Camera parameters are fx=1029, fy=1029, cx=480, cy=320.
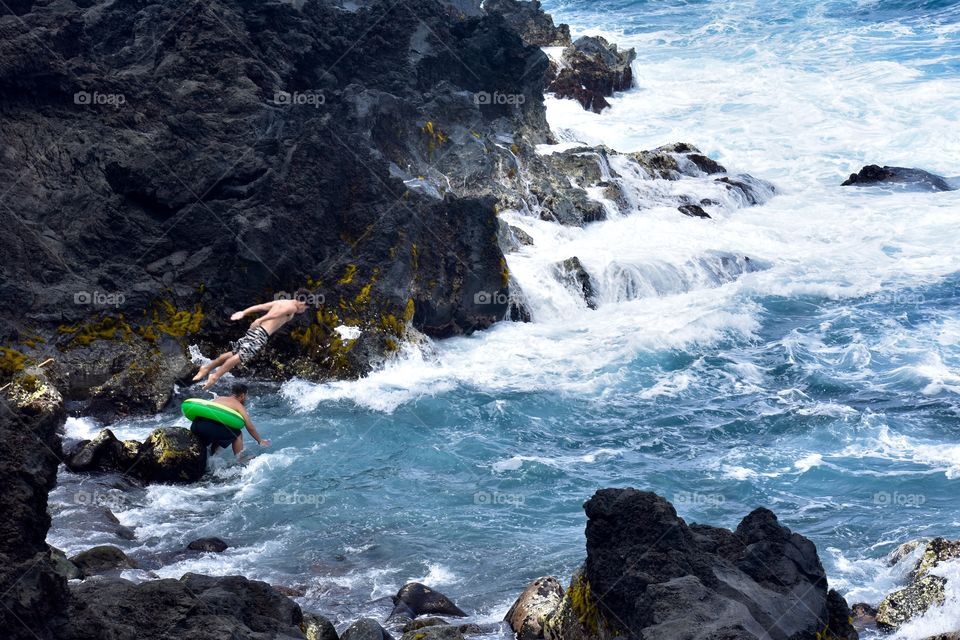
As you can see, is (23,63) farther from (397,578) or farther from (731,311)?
(731,311)

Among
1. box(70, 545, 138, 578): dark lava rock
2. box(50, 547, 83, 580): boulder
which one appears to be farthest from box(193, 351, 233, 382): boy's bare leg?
box(50, 547, 83, 580): boulder

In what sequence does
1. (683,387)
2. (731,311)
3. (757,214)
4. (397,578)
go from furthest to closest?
(757,214)
(731,311)
(683,387)
(397,578)

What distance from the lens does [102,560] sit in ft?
32.9

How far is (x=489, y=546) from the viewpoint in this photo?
11.9 metres

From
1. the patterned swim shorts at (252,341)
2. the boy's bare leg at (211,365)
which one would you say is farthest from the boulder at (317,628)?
the patterned swim shorts at (252,341)

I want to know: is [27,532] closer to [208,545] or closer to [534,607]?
[208,545]

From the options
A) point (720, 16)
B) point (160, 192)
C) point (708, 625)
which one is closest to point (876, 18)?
point (720, 16)

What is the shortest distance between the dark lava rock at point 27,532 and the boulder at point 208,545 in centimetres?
255

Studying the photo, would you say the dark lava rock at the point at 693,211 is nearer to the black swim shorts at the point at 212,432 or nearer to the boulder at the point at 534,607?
the black swim shorts at the point at 212,432

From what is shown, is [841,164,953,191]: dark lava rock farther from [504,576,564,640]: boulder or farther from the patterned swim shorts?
[504,576,564,640]: boulder

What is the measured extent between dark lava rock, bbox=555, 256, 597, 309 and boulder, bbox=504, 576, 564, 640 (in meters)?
10.6

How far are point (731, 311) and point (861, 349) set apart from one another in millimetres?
2683

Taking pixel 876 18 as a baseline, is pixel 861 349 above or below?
below

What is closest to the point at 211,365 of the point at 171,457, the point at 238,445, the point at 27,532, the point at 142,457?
the point at 238,445
